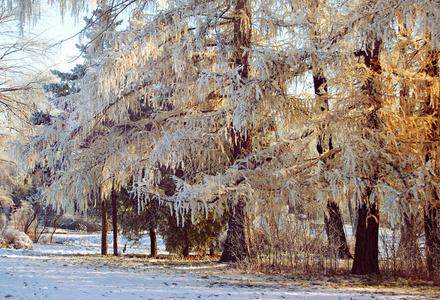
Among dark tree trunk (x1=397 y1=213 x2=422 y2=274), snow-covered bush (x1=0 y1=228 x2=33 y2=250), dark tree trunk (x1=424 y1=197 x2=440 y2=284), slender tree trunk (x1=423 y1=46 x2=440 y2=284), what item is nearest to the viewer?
slender tree trunk (x1=423 y1=46 x2=440 y2=284)

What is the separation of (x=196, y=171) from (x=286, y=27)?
4.28 meters

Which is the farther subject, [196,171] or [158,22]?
[196,171]

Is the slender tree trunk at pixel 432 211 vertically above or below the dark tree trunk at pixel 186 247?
above

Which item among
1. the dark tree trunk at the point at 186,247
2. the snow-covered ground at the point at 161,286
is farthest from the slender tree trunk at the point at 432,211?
the dark tree trunk at the point at 186,247

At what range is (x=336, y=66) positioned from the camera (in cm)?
588

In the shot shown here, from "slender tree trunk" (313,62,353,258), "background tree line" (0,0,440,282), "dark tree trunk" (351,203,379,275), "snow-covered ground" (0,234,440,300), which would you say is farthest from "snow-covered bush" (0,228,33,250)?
"dark tree trunk" (351,203,379,275)

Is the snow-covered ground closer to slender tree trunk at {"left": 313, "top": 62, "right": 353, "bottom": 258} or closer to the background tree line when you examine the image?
the background tree line

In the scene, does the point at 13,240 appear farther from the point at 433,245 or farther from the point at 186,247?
the point at 433,245

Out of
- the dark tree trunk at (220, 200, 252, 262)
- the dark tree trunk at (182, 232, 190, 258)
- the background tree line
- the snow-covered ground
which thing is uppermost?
the background tree line

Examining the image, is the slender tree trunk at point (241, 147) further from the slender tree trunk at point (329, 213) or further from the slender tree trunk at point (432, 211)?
the slender tree trunk at point (432, 211)

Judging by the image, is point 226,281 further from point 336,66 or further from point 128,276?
point 336,66

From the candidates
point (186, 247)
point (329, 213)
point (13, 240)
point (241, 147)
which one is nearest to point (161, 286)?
point (241, 147)

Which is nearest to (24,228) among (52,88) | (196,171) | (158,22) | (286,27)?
(52,88)

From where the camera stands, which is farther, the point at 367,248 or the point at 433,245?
the point at 367,248
